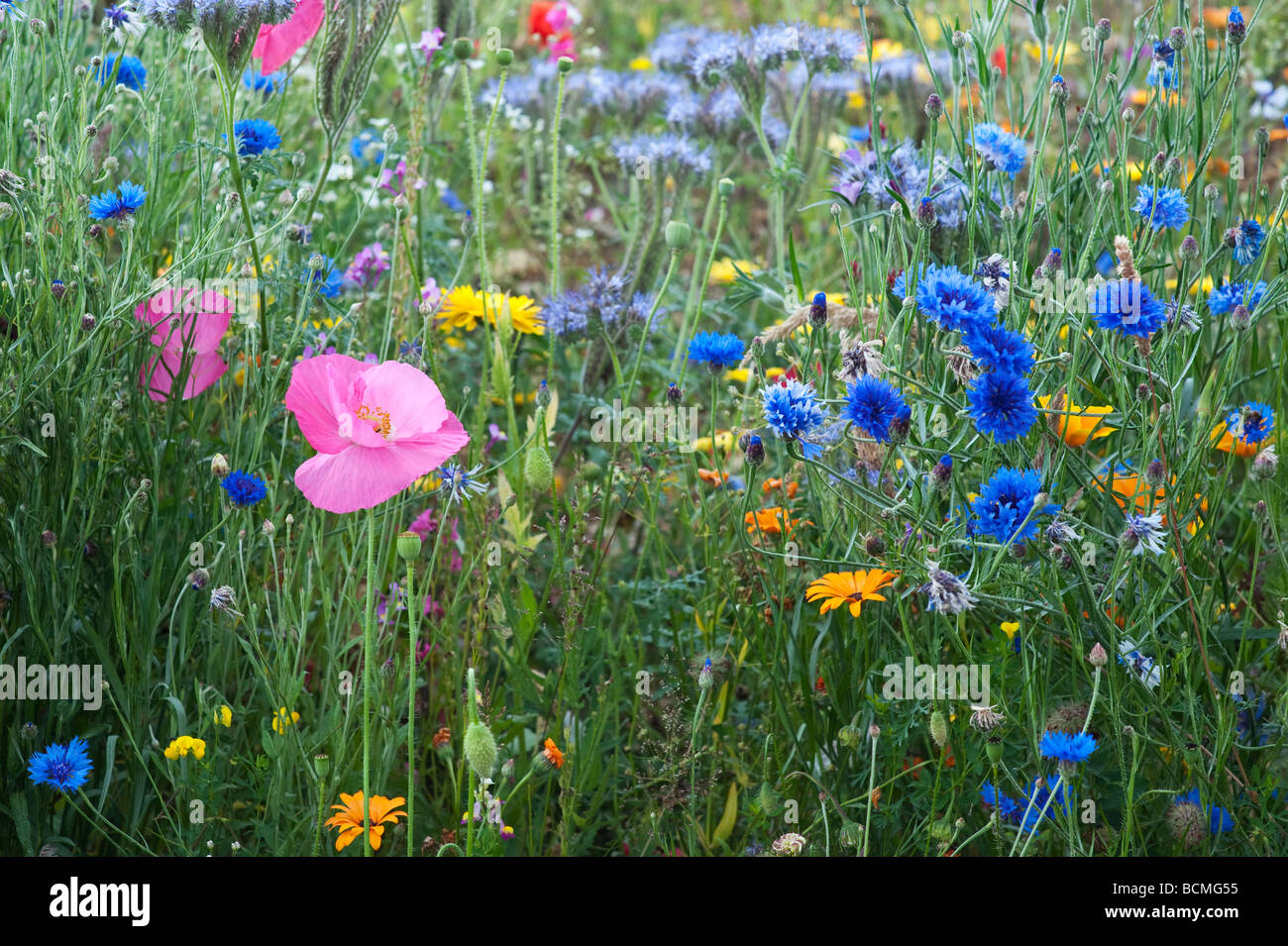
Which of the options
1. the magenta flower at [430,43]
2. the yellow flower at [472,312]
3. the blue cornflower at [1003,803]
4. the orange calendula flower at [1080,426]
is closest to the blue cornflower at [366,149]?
the magenta flower at [430,43]

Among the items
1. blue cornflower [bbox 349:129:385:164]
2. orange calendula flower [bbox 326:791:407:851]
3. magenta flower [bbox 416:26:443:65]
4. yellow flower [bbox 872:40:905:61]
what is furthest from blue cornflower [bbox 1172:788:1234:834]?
yellow flower [bbox 872:40:905:61]

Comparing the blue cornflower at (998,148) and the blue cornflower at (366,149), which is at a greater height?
the blue cornflower at (366,149)

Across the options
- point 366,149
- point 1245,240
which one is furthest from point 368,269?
point 1245,240

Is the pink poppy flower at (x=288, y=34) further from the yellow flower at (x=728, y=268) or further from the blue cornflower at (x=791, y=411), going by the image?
the blue cornflower at (x=791, y=411)

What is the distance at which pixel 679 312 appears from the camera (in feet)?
9.70

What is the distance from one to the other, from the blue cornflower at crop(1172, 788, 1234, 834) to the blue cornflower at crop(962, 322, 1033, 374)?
1.93 feet

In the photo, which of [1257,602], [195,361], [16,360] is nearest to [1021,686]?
[1257,602]

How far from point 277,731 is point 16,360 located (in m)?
0.58

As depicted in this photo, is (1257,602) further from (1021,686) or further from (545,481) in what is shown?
(545,481)

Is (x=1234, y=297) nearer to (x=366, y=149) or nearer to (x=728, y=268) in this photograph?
(x=728, y=268)

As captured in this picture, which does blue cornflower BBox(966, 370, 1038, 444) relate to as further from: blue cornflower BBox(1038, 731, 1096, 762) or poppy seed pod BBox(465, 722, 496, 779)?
poppy seed pod BBox(465, 722, 496, 779)

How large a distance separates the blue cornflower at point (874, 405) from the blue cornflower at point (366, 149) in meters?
1.76

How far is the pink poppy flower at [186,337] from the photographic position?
5.25 feet

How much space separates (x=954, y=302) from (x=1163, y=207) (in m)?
0.46
